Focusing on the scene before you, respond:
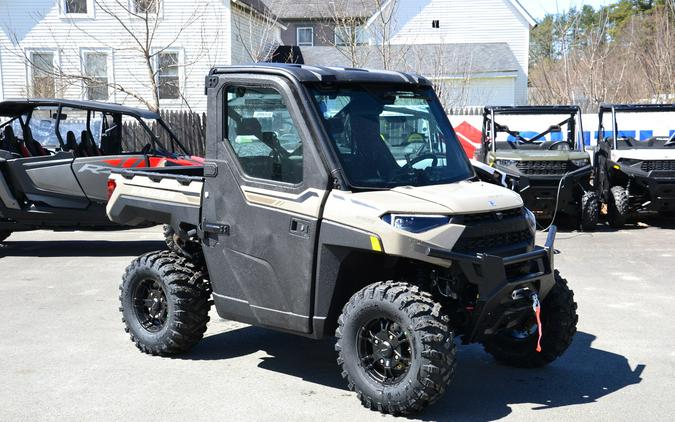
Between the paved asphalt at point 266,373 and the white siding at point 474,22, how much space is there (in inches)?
1086

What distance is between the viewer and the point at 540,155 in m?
14.1

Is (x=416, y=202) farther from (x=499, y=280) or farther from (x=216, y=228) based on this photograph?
(x=216, y=228)

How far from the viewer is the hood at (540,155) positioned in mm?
13961

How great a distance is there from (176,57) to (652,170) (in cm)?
1787

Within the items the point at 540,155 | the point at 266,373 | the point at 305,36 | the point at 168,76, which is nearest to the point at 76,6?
the point at 168,76

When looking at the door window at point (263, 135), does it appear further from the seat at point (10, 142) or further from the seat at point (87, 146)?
the seat at point (10, 142)

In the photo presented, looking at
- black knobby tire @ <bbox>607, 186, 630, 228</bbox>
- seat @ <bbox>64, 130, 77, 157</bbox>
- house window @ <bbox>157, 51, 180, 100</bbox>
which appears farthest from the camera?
house window @ <bbox>157, 51, 180, 100</bbox>

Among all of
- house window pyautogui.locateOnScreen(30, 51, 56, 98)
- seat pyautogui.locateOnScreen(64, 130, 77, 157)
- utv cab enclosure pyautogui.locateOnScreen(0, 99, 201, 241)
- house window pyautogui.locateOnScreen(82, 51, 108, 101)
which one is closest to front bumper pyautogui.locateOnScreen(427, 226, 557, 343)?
utv cab enclosure pyautogui.locateOnScreen(0, 99, 201, 241)

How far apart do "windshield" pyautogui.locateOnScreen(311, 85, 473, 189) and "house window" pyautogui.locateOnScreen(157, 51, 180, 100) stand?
872 inches

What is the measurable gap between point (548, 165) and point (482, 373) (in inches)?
330

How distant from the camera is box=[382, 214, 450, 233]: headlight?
201 inches

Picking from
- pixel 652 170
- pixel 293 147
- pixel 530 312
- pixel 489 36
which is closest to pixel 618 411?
pixel 530 312

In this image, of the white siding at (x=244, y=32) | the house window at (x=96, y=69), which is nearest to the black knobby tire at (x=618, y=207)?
the white siding at (x=244, y=32)

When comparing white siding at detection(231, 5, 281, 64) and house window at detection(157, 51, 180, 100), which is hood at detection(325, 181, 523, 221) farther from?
house window at detection(157, 51, 180, 100)
